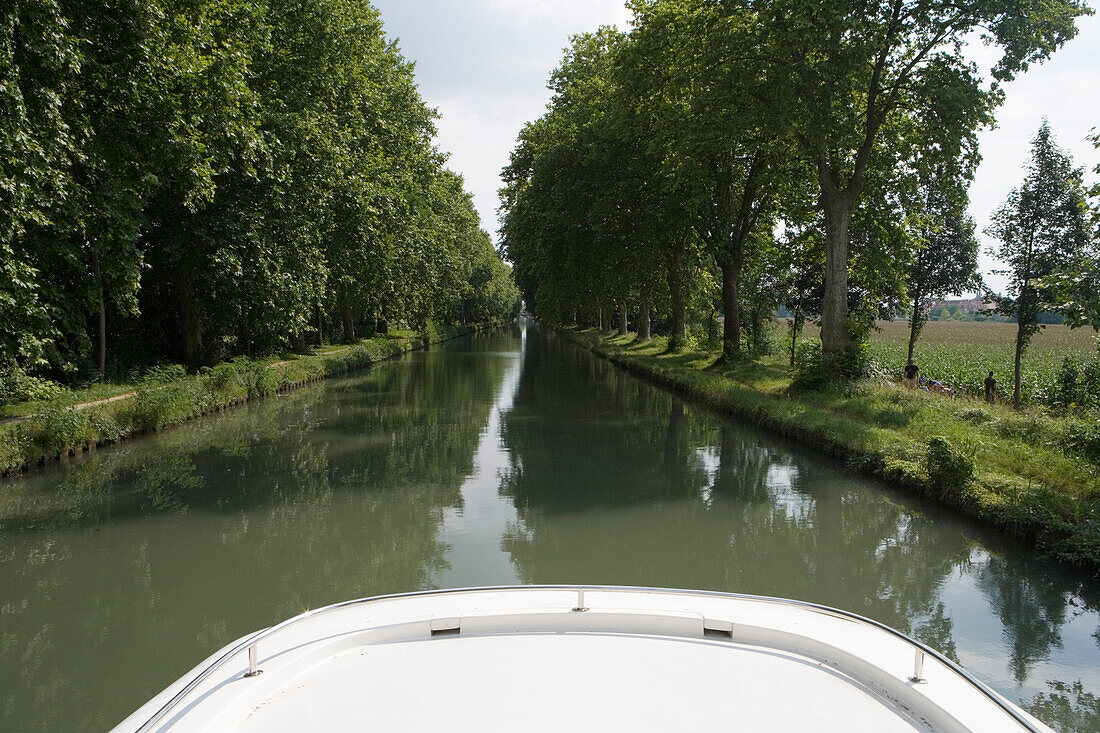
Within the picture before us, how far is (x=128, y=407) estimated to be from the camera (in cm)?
1388

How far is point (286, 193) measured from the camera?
20109 millimetres

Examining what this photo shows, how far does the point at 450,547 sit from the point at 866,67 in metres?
14.1

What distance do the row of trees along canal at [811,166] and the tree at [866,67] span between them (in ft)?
0.14

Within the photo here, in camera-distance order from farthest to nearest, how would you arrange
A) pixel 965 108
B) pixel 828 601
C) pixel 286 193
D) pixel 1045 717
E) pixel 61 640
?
Result: 1. pixel 286 193
2. pixel 965 108
3. pixel 828 601
4. pixel 61 640
5. pixel 1045 717

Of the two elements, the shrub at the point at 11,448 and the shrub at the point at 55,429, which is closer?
the shrub at the point at 11,448

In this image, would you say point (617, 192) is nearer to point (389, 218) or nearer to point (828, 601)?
point (389, 218)

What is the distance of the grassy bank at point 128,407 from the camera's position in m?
11.2

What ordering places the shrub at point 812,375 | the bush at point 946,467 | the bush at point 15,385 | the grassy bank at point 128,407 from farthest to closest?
the shrub at point 812,375 → the bush at point 15,385 → the grassy bank at point 128,407 → the bush at point 946,467

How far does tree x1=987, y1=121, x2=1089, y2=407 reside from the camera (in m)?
15.4

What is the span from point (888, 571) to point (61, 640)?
7633mm

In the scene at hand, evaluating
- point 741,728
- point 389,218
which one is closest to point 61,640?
point 741,728

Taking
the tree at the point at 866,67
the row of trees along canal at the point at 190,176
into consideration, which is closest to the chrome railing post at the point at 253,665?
the row of trees along canal at the point at 190,176

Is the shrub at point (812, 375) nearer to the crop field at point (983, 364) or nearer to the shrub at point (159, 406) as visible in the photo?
the crop field at point (983, 364)

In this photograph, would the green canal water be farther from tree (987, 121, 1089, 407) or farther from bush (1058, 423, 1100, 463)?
tree (987, 121, 1089, 407)
